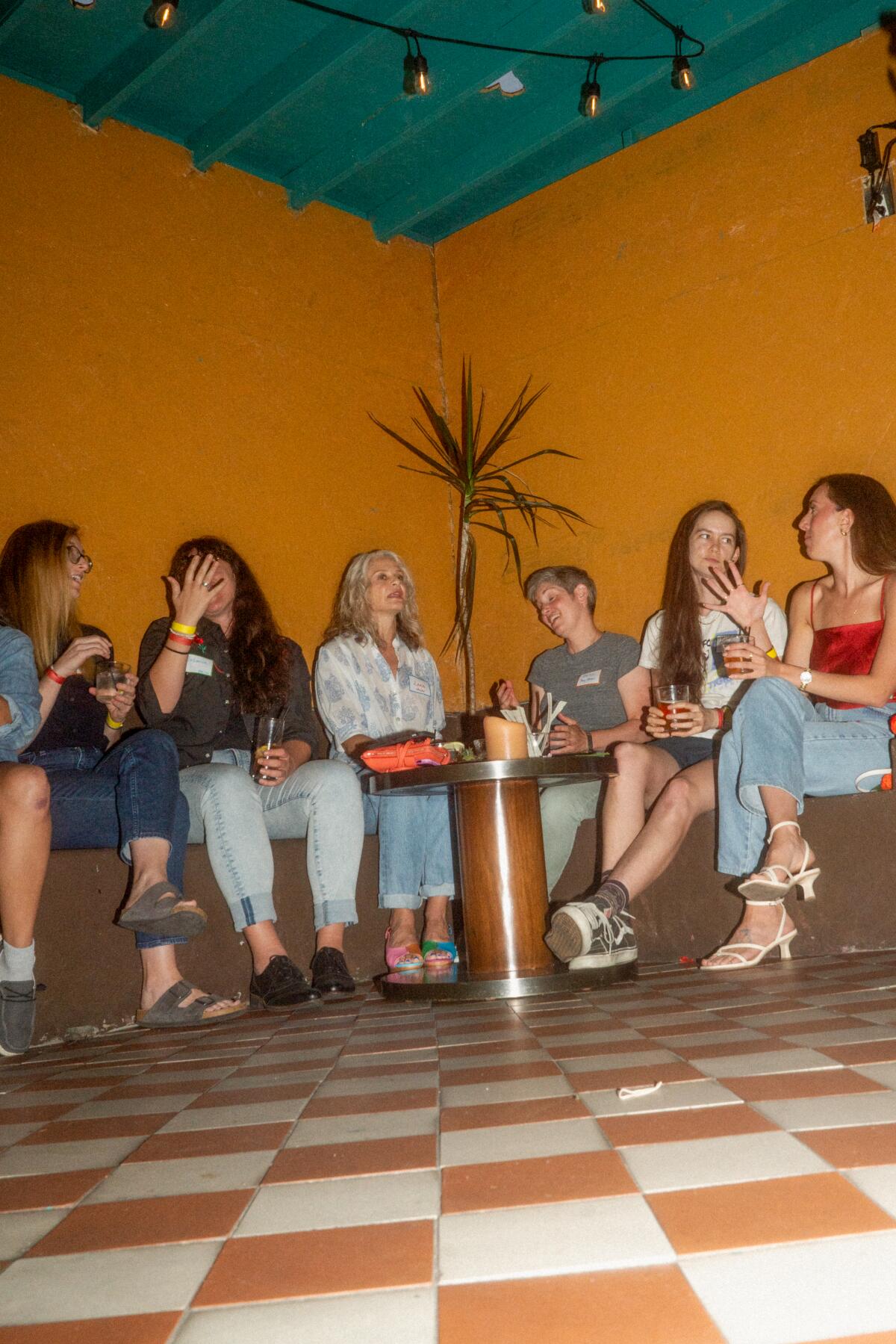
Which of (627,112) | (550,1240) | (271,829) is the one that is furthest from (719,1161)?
(627,112)

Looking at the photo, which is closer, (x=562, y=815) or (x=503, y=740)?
(x=503, y=740)

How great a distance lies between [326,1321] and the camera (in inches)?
27.2

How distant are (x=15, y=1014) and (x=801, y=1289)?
1.84 metres

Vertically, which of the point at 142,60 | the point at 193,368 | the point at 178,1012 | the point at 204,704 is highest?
the point at 142,60

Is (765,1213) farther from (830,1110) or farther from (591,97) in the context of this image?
(591,97)

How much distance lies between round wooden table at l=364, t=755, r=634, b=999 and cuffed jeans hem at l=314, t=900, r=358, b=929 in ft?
0.79

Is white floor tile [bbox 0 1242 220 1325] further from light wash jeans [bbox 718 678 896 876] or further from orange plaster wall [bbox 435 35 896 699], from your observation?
orange plaster wall [bbox 435 35 896 699]

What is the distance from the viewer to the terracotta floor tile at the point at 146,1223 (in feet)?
2.90

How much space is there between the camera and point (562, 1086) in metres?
1.33

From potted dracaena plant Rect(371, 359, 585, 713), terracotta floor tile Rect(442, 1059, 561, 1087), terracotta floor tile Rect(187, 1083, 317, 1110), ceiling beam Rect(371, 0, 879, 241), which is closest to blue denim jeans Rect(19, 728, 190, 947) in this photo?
terracotta floor tile Rect(187, 1083, 317, 1110)

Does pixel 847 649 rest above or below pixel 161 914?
above

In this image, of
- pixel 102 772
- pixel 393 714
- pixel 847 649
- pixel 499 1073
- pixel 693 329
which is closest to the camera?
pixel 499 1073

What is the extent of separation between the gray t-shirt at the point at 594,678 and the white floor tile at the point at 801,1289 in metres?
2.59

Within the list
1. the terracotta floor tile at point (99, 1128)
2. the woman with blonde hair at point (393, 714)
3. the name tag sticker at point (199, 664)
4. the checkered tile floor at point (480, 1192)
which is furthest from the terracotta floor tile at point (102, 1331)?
the name tag sticker at point (199, 664)
